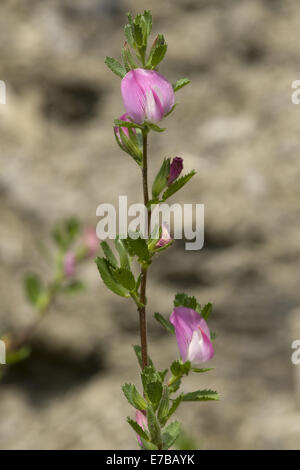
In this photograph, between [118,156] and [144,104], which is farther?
[118,156]

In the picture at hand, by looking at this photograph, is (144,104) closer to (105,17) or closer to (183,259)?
(183,259)

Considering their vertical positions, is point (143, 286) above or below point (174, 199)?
below

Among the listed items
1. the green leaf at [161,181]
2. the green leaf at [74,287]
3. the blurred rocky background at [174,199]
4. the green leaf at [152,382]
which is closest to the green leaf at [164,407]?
the green leaf at [152,382]

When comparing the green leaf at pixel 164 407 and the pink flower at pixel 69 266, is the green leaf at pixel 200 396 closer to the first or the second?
the green leaf at pixel 164 407

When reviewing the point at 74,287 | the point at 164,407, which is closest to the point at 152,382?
the point at 164,407

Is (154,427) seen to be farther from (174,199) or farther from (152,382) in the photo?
(174,199)

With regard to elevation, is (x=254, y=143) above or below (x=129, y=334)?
above
